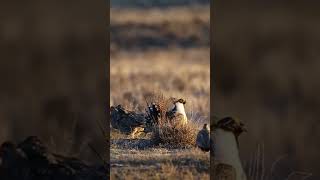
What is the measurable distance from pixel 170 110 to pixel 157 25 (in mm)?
936

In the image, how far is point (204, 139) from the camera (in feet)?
31.6

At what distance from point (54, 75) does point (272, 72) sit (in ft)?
7.81

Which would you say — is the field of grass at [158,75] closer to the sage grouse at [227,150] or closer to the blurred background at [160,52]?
the blurred background at [160,52]

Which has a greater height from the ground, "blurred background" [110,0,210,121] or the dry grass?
"blurred background" [110,0,210,121]

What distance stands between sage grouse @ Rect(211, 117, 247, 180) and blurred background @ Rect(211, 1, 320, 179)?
3.3 inches

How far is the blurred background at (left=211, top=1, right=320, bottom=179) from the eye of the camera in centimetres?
964

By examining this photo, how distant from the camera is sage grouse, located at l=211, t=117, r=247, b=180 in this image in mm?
9648

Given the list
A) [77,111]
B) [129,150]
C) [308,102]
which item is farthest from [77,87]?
[308,102]

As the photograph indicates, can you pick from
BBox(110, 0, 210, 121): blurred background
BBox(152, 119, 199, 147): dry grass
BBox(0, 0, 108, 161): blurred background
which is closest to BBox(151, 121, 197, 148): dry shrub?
BBox(152, 119, 199, 147): dry grass

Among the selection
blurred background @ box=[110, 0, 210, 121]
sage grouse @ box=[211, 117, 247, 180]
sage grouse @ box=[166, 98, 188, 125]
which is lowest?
sage grouse @ box=[211, 117, 247, 180]

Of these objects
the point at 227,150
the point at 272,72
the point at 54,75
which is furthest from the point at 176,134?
the point at 54,75

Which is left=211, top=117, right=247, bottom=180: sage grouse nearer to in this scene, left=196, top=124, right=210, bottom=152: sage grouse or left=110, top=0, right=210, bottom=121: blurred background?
left=196, top=124, right=210, bottom=152: sage grouse

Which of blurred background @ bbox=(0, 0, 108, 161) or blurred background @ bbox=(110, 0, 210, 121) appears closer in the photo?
blurred background @ bbox=(110, 0, 210, 121)

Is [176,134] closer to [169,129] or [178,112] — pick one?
[169,129]
